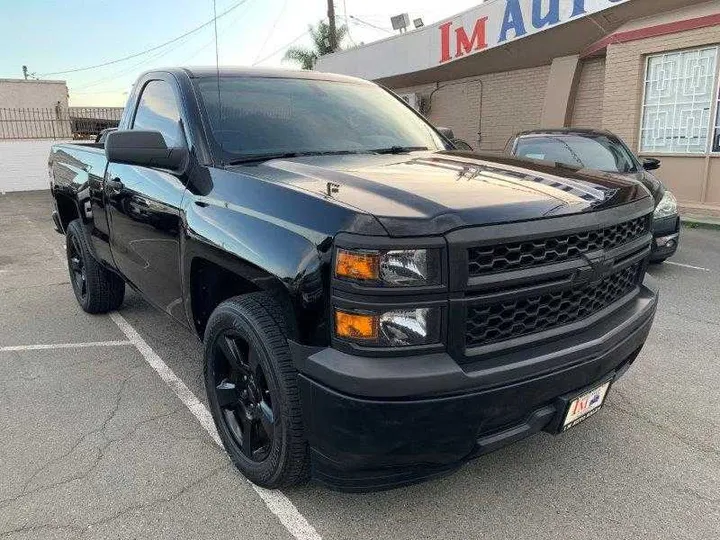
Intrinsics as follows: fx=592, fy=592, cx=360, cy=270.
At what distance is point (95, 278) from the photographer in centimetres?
500

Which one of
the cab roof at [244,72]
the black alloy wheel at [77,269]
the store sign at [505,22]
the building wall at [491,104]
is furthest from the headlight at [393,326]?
the building wall at [491,104]

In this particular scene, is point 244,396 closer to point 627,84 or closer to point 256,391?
point 256,391

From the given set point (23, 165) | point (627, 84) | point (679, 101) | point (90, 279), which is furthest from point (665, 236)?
point (23, 165)

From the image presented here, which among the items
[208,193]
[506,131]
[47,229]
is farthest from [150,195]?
[506,131]

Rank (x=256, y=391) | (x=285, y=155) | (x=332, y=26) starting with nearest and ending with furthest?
(x=256, y=391), (x=285, y=155), (x=332, y=26)

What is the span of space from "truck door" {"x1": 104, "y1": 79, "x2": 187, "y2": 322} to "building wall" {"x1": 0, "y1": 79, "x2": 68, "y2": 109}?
22620 millimetres

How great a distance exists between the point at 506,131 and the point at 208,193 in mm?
14268

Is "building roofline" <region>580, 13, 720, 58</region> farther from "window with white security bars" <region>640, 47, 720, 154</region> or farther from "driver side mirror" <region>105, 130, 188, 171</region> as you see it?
"driver side mirror" <region>105, 130, 188, 171</region>

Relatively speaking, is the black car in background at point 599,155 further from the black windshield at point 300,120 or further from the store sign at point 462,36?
the store sign at point 462,36

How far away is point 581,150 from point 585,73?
6886 mm

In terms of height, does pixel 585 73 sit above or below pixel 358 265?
above

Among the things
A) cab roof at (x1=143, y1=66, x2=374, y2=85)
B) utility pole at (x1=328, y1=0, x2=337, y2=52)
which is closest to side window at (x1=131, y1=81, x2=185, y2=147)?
cab roof at (x1=143, y1=66, x2=374, y2=85)

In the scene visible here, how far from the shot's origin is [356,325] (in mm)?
1976

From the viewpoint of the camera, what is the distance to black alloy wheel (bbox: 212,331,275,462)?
246 centimetres
